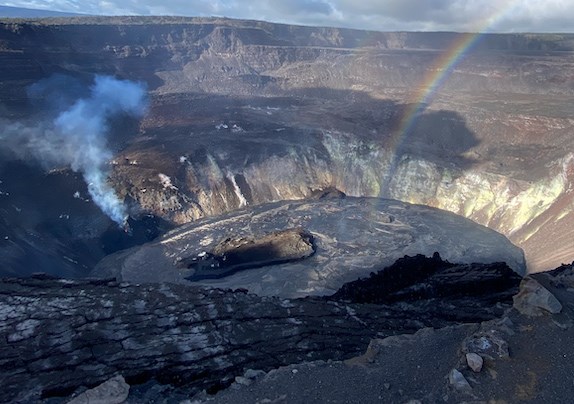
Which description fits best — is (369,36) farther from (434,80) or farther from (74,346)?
(74,346)

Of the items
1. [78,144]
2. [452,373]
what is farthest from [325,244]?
[78,144]

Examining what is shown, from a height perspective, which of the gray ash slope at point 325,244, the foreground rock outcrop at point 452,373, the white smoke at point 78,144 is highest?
the white smoke at point 78,144

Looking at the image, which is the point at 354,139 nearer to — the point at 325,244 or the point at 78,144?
the point at 325,244

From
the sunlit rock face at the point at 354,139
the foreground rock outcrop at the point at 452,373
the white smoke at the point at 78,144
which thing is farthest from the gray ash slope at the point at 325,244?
the foreground rock outcrop at the point at 452,373

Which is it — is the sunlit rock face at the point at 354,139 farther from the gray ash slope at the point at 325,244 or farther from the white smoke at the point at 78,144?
the gray ash slope at the point at 325,244

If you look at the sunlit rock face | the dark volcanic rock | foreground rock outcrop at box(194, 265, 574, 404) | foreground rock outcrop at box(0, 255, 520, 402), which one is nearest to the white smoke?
the sunlit rock face

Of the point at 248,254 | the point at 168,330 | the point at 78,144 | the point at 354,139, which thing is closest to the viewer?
the point at 168,330
